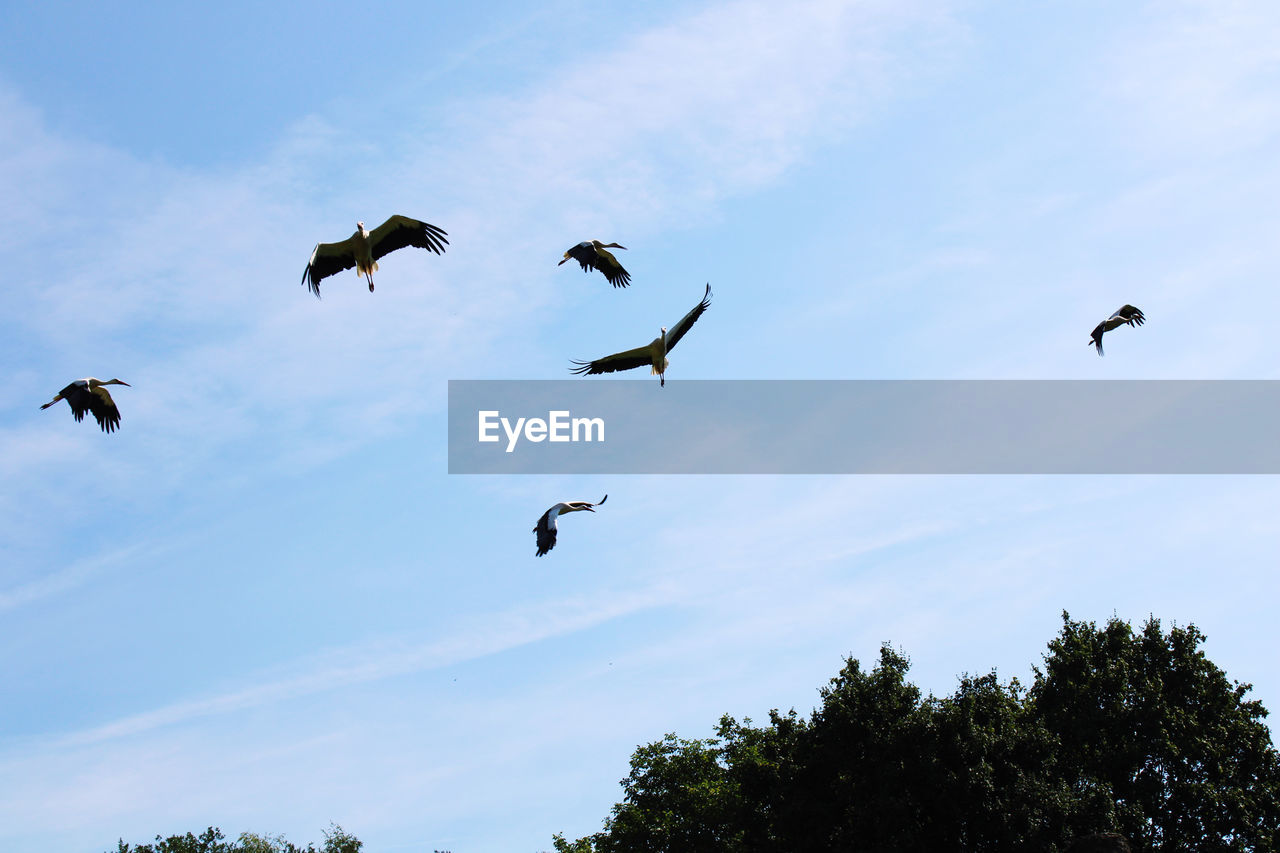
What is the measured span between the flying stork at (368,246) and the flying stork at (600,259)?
3.22m

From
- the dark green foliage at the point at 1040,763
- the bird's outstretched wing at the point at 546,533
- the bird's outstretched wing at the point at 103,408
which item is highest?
the bird's outstretched wing at the point at 103,408

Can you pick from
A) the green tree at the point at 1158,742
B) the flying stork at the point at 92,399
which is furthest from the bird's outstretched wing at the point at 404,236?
the green tree at the point at 1158,742

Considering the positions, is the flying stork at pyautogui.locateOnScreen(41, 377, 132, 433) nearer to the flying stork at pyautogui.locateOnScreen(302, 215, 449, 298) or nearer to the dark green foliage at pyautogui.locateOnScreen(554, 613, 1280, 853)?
the flying stork at pyautogui.locateOnScreen(302, 215, 449, 298)

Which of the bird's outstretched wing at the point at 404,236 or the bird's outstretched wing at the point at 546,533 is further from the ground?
the bird's outstretched wing at the point at 404,236

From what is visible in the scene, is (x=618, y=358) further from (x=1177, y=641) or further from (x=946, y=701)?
(x=1177, y=641)

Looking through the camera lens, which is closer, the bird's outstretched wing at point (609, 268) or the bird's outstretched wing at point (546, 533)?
the bird's outstretched wing at point (546, 533)

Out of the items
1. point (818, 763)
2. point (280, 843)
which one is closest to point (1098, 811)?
point (818, 763)

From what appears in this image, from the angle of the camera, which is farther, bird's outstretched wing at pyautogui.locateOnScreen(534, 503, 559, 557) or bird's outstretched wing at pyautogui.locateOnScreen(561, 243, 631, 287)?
bird's outstretched wing at pyautogui.locateOnScreen(561, 243, 631, 287)

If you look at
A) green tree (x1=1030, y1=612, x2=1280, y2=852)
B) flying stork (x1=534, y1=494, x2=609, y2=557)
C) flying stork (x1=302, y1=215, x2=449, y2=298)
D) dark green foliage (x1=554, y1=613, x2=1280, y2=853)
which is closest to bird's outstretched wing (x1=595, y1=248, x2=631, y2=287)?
flying stork (x1=302, y1=215, x2=449, y2=298)

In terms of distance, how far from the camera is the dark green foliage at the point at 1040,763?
1280 inches

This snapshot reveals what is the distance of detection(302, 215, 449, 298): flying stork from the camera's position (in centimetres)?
2520

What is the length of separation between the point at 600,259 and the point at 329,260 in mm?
6331

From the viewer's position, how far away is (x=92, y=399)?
2339cm

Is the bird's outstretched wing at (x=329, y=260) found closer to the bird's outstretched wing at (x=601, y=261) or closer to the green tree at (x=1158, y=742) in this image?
the bird's outstretched wing at (x=601, y=261)
